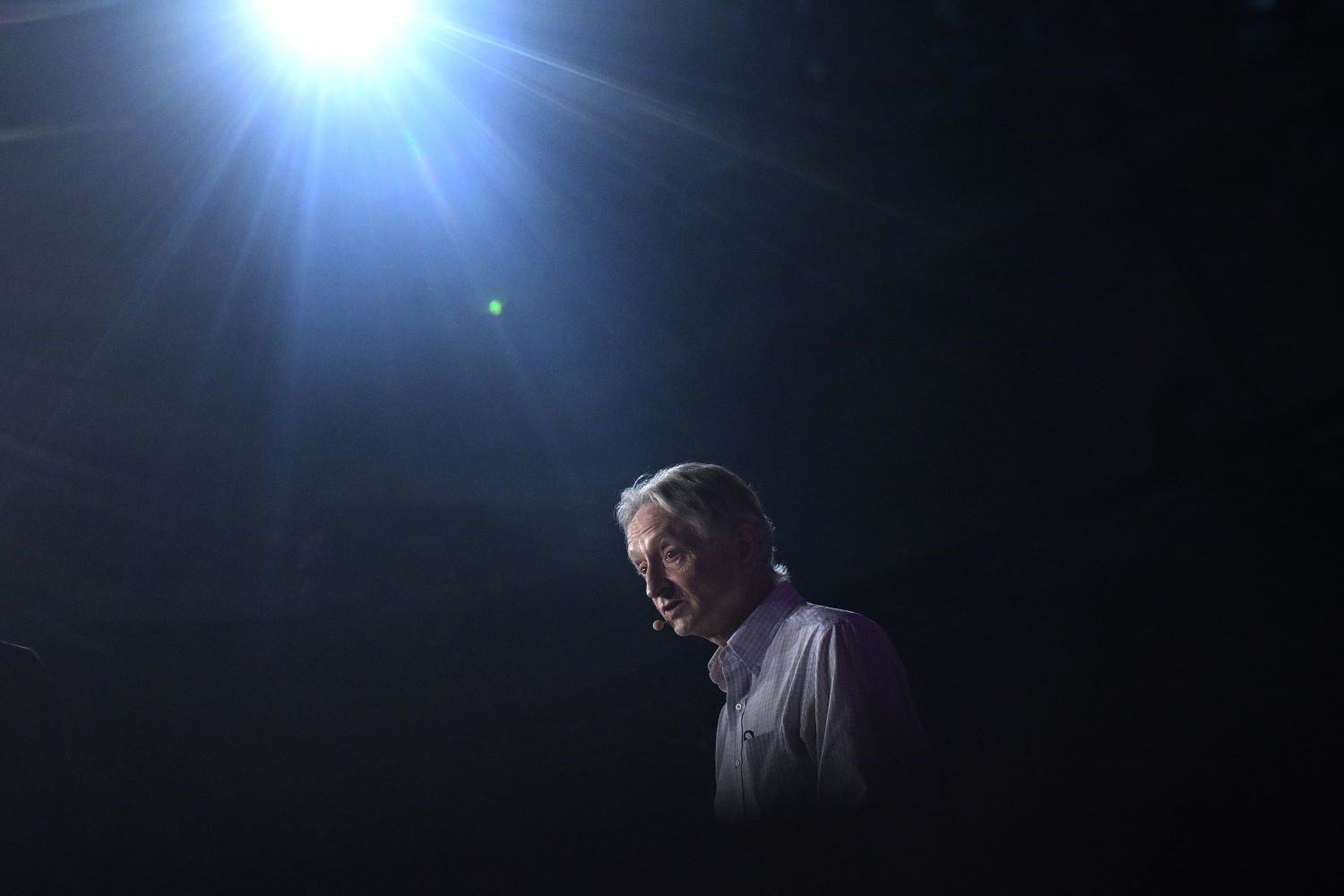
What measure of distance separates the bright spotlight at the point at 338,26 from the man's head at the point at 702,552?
1.83m

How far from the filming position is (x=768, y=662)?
1.39 m

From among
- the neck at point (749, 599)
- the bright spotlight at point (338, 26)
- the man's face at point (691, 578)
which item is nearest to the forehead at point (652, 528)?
the man's face at point (691, 578)

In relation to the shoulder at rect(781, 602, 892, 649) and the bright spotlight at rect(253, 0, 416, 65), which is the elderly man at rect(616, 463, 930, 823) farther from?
the bright spotlight at rect(253, 0, 416, 65)

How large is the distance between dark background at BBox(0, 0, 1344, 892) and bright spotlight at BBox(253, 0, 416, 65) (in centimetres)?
12

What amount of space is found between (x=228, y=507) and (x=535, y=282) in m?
1.24

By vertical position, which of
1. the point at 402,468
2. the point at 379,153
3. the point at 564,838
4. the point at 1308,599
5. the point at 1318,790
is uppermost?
the point at 379,153

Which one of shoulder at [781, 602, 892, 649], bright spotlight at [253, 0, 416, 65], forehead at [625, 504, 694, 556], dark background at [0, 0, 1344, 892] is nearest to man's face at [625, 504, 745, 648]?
forehead at [625, 504, 694, 556]

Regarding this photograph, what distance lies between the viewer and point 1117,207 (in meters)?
2.82

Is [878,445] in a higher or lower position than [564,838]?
higher

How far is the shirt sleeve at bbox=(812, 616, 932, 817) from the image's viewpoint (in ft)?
3.74

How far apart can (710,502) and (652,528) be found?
0.34 feet

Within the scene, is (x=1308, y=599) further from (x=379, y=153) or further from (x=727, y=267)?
(x=379, y=153)

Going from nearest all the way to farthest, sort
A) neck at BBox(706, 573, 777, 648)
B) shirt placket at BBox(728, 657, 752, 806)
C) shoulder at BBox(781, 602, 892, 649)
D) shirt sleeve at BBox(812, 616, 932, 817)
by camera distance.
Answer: shirt sleeve at BBox(812, 616, 932, 817) → shoulder at BBox(781, 602, 892, 649) → shirt placket at BBox(728, 657, 752, 806) → neck at BBox(706, 573, 777, 648)

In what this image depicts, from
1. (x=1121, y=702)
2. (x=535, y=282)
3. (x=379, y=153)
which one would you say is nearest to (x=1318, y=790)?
(x=1121, y=702)
